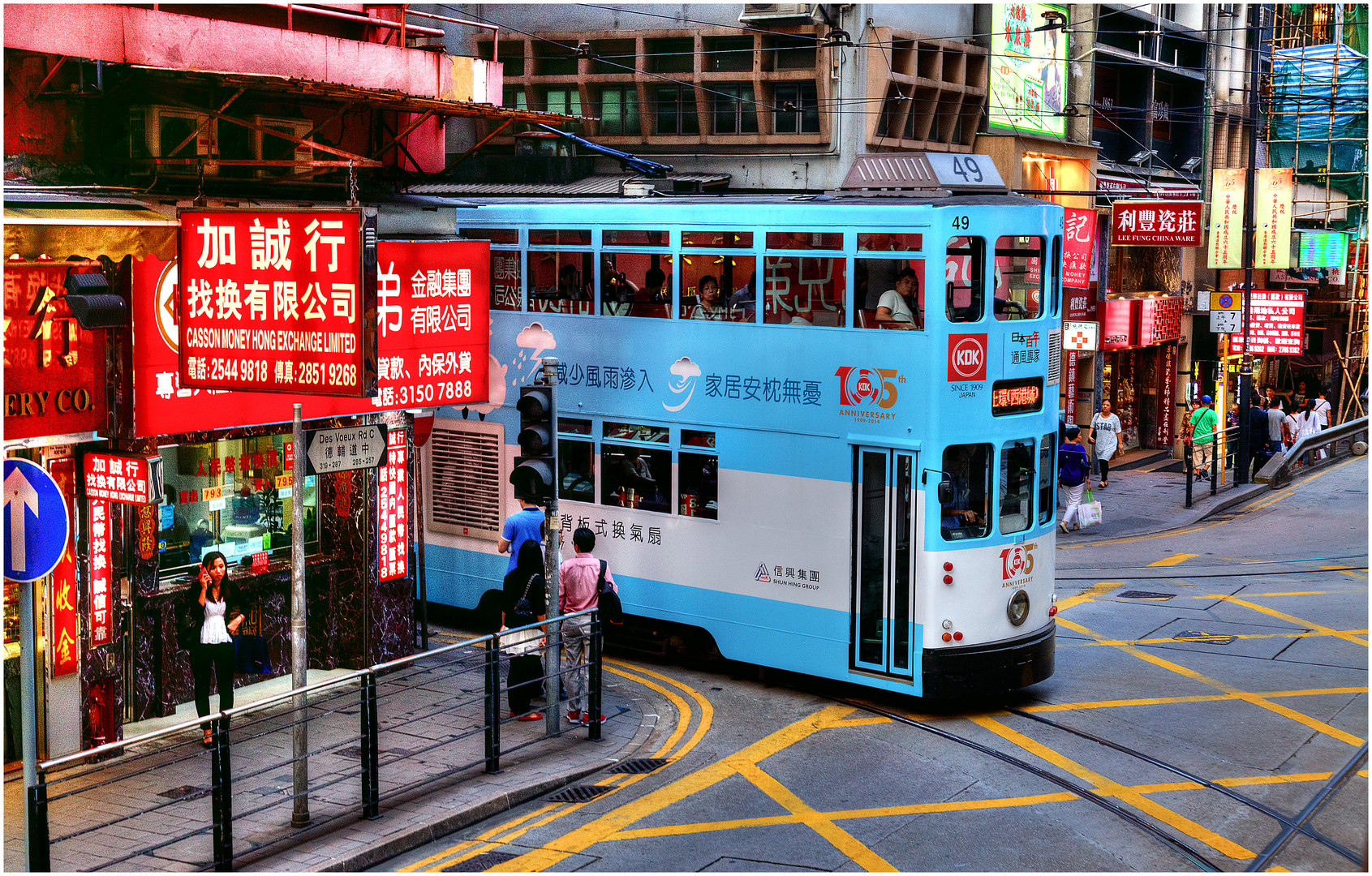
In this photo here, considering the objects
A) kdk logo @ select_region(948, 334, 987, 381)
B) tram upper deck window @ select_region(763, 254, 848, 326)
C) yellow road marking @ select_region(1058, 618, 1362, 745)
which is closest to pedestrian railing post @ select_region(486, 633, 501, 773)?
tram upper deck window @ select_region(763, 254, 848, 326)

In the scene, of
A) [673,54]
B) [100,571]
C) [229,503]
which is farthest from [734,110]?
[100,571]

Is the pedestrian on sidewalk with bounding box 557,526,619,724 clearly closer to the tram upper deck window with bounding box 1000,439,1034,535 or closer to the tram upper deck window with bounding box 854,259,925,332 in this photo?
the tram upper deck window with bounding box 854,259,925,332

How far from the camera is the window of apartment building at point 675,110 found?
2269 cm

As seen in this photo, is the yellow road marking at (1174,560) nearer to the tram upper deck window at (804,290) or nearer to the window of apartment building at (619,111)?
the tram upper deck window at (804,290)

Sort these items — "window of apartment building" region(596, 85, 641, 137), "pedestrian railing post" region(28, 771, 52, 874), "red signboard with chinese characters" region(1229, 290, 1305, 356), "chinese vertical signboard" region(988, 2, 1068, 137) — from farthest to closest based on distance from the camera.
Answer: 1. "red signboard with chinese characters" region(1229, 290, 1305, 356)
2. "chinese vertical signboard" region(988, 2, 1068, 137)
3. "window of apartment building" region(596, 85, 641, 137)
4. "pedestrian railing post" region(28, 771, 52, 874)

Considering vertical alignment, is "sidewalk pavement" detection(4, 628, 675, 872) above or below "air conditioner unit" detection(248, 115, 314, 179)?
below

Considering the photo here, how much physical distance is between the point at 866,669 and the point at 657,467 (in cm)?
276

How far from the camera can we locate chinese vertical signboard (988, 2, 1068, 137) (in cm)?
2417

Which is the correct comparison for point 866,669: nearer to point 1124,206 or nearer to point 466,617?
point 466,617

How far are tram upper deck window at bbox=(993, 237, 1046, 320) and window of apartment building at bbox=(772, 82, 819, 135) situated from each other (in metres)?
10.3

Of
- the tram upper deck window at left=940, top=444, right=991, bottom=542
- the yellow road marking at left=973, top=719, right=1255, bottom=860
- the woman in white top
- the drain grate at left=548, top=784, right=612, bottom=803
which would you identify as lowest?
the drain grate at left=548, top=784, right=612, bottom=803

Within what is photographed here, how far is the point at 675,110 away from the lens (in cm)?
2286

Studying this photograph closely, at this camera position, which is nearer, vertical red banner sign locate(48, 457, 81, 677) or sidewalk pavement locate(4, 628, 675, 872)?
sidewalk pavement locate(4, 628, 675, 872)

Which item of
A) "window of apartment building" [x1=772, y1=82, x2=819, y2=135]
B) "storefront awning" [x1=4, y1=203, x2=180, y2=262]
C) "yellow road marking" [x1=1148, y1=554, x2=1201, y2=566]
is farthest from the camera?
"window of apartment building" [x1=772, y1=82, x2=819, y2=135]
